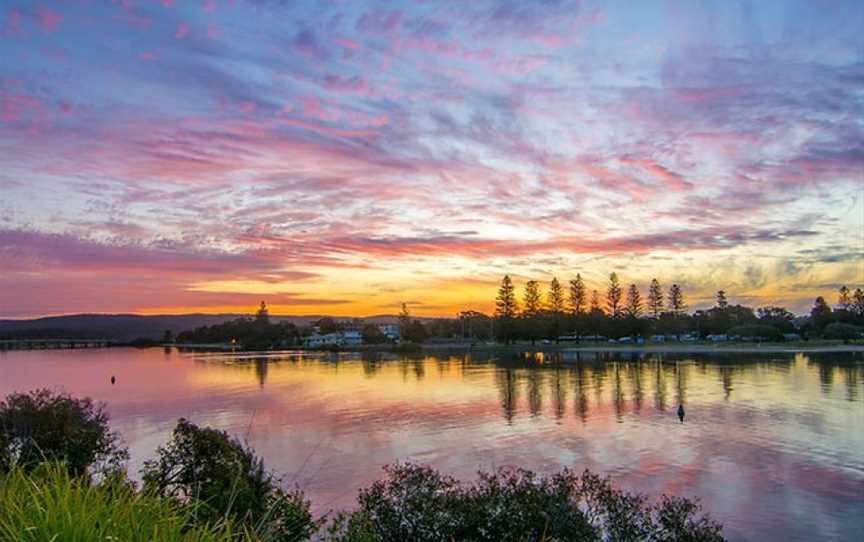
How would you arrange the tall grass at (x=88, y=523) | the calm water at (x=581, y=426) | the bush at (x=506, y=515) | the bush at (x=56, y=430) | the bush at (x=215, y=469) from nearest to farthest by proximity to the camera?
the tall grass at (x=88, y=523)
the bush at (x=506, y=515)
the bush at (x=215, y=469)
the bush at (x=56, y=430)
the calm water at (x=581, y=426)

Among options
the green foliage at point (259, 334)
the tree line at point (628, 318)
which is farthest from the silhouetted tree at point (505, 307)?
the green foliage at point (259, 334)

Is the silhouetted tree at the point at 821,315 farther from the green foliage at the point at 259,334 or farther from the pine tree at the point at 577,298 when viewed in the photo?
the green foliage at the point at 259,334

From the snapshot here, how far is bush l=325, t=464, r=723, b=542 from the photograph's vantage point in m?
15.0

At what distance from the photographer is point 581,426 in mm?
38688

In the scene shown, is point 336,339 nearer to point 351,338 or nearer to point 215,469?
point 351,338

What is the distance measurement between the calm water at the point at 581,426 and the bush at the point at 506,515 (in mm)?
4465

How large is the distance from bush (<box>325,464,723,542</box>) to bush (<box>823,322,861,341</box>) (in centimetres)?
11491

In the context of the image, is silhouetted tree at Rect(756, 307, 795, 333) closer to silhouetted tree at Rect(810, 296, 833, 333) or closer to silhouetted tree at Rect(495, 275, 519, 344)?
silhouetted tree at Rect(810, 296, 833, 333)

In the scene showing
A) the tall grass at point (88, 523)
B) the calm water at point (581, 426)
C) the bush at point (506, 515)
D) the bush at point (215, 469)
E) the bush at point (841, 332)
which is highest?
the tall grass at point (88, 523)

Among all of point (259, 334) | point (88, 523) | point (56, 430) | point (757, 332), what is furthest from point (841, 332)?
point (88, 523)

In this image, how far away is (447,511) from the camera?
16.2m

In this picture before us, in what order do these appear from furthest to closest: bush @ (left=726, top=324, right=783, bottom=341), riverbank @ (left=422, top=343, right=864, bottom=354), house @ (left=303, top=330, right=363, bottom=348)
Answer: house @ (left=303, top=330, right=363, bottom=348) → bush @ (left=726, top=324, right=783, bottom=341) → riverbank @ (left=422, top=343, right=864, bottom=354)

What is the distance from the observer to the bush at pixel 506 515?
49.3 ft

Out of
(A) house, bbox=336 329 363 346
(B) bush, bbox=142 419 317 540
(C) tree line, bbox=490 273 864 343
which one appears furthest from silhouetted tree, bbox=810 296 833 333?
(B) bush, bbox=142 419 317 540
